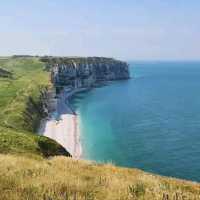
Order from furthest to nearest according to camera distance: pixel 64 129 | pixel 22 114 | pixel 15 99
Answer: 1. pixel 15 99
2. pixel 64 129
3. pixel 22 114

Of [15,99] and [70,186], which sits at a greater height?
[70,186]

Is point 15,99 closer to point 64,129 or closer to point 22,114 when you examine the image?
point 64,129

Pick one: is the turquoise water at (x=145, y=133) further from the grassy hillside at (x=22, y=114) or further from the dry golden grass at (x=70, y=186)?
the dry golden grass at (x=70, y=186)

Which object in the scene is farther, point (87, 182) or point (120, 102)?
point (120, 102)

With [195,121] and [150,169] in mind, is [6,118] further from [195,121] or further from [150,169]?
[195,121]

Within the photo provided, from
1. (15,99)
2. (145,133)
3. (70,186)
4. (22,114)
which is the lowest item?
(145,133)

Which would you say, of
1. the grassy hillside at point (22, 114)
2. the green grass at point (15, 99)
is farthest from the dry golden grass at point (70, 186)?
the green grass at point (15, 99)

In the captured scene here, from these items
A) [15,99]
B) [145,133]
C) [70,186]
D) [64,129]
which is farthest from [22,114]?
[70,186]

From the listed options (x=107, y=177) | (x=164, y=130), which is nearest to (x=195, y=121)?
(x=164, y=130)
